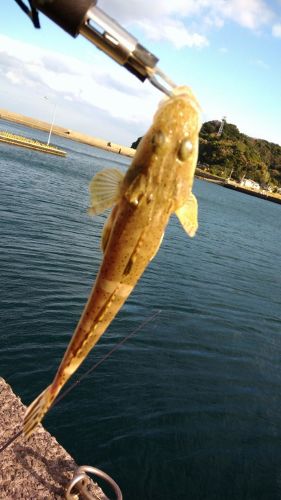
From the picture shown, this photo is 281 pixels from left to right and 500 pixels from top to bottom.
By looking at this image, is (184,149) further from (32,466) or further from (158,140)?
(32,466)

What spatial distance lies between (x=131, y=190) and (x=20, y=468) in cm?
513

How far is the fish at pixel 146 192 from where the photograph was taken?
2891mm

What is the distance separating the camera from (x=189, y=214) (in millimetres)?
3191

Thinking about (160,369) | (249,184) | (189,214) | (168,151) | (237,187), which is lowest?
(160,369)

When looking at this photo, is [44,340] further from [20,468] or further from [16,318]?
[20,468]

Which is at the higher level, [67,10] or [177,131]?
[67,10]

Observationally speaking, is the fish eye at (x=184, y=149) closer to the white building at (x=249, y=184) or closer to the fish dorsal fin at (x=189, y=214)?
the fish dorsal fin at (x=189, y=214)

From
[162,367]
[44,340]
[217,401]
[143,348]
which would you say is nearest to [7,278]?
[44,340]

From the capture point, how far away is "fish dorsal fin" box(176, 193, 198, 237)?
315 cm

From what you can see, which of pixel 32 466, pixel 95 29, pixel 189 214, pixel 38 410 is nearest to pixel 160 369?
pixel 32 466

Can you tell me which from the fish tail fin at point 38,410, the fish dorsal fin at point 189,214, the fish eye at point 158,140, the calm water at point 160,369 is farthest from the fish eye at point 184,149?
the calm water at point 160,369

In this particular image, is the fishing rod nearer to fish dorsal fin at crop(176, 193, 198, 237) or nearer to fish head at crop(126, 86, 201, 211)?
fish head at crop(126, 86, 201, 211)

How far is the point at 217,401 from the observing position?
13.1 metres

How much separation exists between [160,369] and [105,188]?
11.8m
